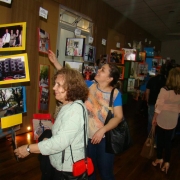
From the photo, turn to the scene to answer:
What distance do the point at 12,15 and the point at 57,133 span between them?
103 inches

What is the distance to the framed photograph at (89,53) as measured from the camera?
14.1 feet

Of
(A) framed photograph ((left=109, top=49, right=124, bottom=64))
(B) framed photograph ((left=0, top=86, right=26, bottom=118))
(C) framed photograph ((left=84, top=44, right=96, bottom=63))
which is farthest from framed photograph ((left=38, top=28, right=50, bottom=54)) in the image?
(A) framed photograph ((left=109, top=49, right=124, bottom=64))

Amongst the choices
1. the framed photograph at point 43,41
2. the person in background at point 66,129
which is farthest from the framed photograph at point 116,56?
the person in background at point 66,129

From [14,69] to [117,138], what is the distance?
98 centimetres

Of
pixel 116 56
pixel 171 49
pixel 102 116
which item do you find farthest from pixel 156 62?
pixel 102 116

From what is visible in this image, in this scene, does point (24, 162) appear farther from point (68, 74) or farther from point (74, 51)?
point (74, 51)

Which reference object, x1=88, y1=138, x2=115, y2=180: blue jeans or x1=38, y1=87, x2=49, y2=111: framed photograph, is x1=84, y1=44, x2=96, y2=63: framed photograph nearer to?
x1=38, y1=87, x2=49, y2=111: framed photograph

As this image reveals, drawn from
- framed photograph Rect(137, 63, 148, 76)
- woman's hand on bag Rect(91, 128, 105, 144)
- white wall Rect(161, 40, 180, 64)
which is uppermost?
white wall Rect(161, 40, 180, 64)

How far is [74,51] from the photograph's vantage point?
11.9 ft

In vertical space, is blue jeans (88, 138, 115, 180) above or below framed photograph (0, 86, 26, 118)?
below

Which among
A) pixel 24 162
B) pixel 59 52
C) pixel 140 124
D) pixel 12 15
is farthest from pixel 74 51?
pixel 140 124

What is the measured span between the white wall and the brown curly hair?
30.6ft

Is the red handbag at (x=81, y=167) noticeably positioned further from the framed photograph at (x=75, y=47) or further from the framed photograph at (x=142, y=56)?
the framed photograph at (x=142, y=56)

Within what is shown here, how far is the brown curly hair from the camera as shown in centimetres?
112
